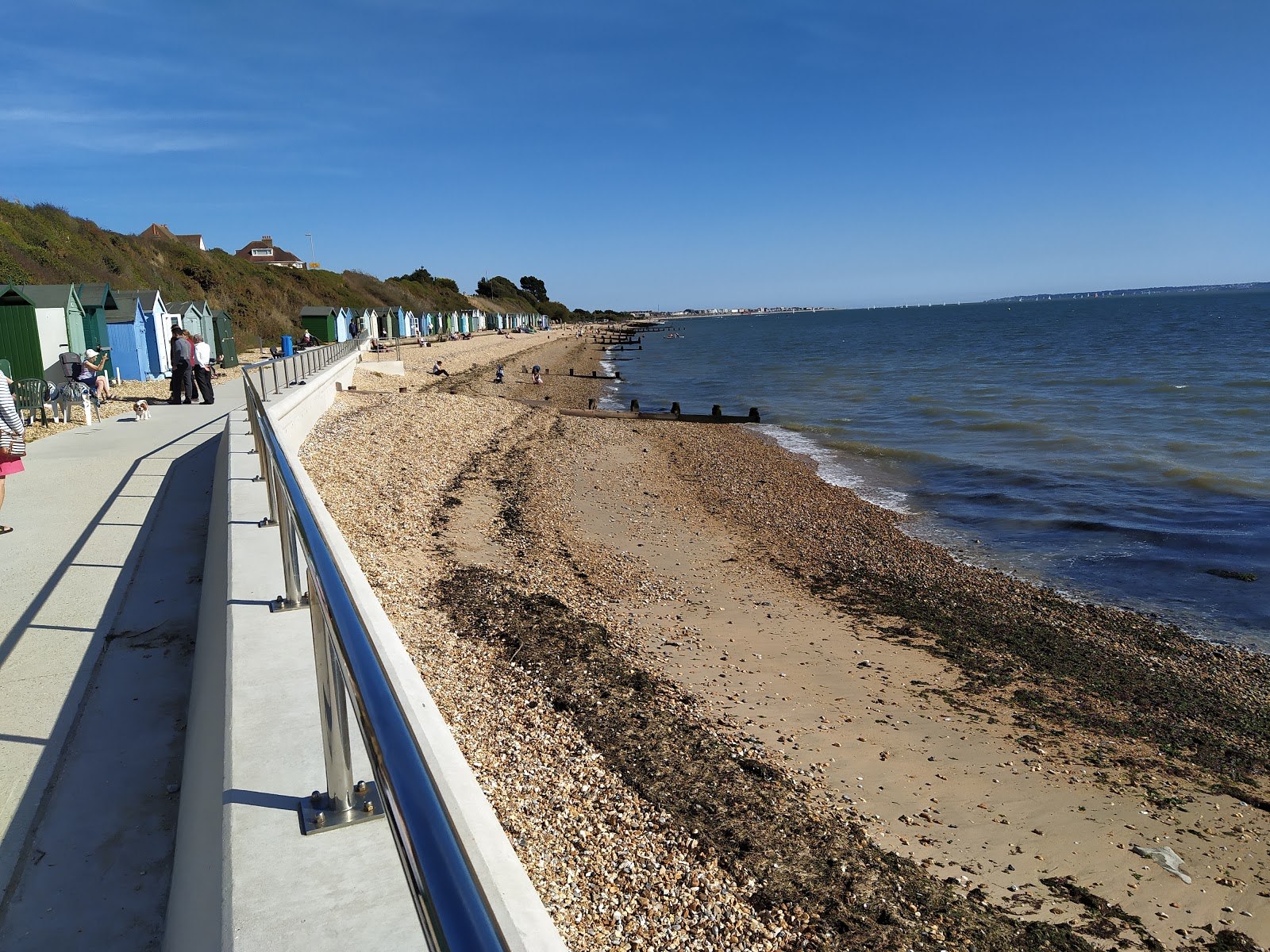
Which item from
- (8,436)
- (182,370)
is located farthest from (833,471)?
(8,436)

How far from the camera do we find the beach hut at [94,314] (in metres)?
17.3

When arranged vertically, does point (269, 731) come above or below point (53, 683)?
above

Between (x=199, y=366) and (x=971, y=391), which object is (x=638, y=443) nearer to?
(x=199, y=366)

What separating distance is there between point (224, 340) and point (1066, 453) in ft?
76.2

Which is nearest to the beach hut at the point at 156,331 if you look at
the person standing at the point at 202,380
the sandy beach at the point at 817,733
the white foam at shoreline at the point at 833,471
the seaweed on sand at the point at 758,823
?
the person standing at the point at 202,380

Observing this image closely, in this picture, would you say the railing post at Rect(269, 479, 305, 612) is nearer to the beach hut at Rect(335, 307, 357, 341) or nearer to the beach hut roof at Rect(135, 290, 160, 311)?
the beach hut roof at Rect(135, 290, 160, 311)

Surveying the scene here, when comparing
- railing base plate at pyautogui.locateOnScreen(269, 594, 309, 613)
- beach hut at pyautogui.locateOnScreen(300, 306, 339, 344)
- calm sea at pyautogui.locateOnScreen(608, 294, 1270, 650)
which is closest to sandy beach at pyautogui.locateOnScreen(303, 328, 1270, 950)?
calm sea at pyautogui.locateOnScreen(608, 294, 1270, 650)

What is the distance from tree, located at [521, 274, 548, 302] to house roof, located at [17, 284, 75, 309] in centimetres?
13597

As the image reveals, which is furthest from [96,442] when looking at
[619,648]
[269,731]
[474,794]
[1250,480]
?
[1250,480]

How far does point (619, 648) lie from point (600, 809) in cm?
264

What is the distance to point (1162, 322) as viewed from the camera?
92.2 m

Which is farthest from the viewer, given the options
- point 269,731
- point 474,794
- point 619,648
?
point 619,648

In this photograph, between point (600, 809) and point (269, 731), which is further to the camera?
point (600, 809)

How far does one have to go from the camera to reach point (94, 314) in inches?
696
